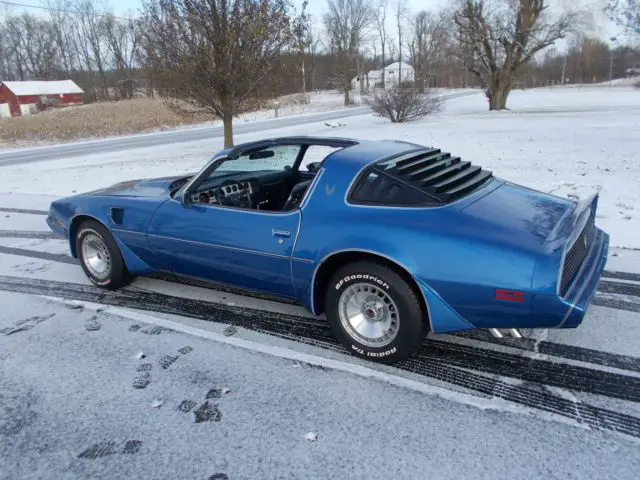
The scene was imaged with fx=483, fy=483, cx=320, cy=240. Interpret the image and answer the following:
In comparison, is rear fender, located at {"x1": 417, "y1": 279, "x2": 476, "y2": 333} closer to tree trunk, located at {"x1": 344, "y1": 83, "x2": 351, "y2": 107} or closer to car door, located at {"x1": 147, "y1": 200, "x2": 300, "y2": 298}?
car door, located at {"x1": 147, "y1": 200, "x2": 300, "y2": 298}

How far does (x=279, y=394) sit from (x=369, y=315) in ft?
2.42

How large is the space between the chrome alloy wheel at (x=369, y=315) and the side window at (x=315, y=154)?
1.01 meters

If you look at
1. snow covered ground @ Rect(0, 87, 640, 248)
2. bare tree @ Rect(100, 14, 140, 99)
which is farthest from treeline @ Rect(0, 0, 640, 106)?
snow covered ground @ Rect(0, 87, 640, 248)

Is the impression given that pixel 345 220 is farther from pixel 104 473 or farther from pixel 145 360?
pixel 104 473

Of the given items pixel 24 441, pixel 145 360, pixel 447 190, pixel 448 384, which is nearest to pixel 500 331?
pixel 448 384

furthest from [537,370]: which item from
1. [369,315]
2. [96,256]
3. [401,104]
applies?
[401,104]

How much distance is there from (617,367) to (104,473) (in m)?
2.92

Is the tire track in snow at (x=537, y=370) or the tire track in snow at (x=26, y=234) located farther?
the tire track in snow at (x=26, y=234)

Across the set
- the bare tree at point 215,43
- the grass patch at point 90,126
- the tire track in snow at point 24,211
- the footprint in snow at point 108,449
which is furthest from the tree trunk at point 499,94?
the footprint in snow at point 108,449

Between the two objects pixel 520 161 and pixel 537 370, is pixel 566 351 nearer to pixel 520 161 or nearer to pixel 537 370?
pixel 537 370

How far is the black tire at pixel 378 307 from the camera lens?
2.88 metres

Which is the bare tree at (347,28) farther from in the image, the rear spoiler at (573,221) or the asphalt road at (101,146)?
the rear spoiler at (573,221)

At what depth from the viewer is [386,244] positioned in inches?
Answer: 113

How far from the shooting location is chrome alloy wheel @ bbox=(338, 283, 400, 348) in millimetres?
3013
